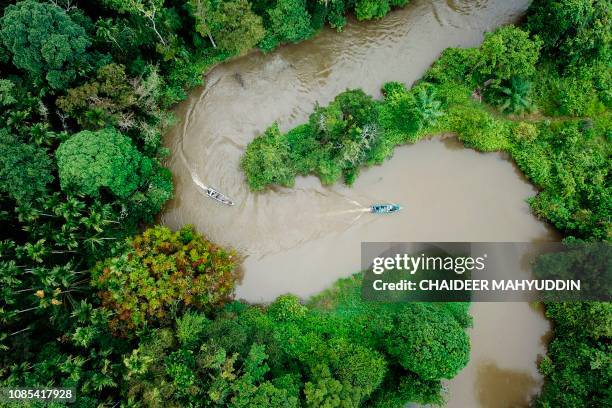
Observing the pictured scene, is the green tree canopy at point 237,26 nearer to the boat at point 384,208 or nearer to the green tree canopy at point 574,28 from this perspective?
the boat at point 384,208

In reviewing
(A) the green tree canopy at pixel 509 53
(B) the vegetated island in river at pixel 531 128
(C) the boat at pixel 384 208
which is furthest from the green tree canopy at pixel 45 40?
(A) the green tree canopy at pixel 509 53

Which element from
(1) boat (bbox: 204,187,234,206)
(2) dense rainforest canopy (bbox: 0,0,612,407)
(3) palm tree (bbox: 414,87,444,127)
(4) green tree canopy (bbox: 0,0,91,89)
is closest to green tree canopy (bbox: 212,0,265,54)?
(2) dense rainforest canopy (bbox: 0,0,612,407)

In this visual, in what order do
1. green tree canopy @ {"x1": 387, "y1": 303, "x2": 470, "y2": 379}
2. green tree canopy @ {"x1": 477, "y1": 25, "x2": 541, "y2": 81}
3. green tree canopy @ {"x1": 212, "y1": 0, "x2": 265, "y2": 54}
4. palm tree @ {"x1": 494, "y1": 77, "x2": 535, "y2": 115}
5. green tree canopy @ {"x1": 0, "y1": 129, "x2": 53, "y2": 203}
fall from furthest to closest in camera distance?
palm tree @ {"x1": 494, "y1": 77, "x2": 535, "y2": 115}, green tree canopy @ {"x1": 477, "y1": 25, "x2": 541, "y2": 81}, green tree canopy @ {"x1": 212, "y1": 0, "x2": 265, "y2": 54}, green tree canopy @ {"x1": 387, "y1": 303, "x2": 470, "y2": 379}, green tree canopy @ {"x1": 0, "y1": 129, "x2": 53, "y2": 203}

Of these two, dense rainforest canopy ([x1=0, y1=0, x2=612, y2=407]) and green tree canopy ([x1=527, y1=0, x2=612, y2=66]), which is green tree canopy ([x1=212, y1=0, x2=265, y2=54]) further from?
green tree canopy ([x1=527, y1=0, x2=612, y2=66])

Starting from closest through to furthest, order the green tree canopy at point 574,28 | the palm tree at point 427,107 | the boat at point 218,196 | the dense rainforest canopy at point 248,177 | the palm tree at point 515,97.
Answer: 1. the dense rainforest canopy at point 248,177
2. the green tree canopy at point 574,28
3. the palm tree at point 427,107
4. the boat at point 218,196
5. the palm tree at point 515,97

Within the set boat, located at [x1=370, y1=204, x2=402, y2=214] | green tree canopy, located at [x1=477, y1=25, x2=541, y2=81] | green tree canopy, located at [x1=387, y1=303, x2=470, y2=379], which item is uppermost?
green tree canopy, located at [x1=477, y1=25, x2=541, y2=81]

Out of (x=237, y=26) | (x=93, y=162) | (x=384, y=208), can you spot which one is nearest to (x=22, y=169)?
(x=93, y=162)
